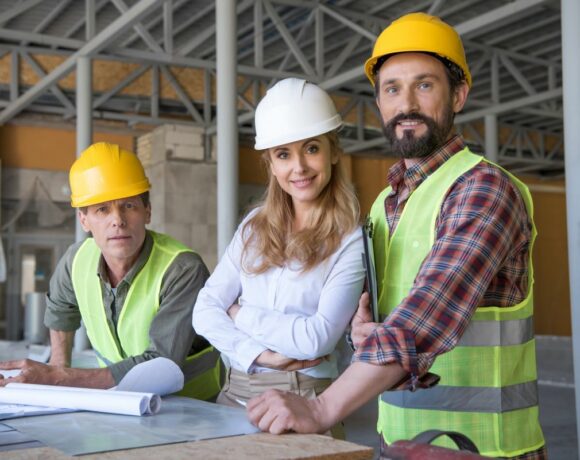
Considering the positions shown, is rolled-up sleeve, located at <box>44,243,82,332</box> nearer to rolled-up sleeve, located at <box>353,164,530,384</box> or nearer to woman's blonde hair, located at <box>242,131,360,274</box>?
woman's blonde hair, located at <box>242,131,360,274</box>

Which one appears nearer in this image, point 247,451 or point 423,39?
point 247,451

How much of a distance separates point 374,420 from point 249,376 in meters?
6.54

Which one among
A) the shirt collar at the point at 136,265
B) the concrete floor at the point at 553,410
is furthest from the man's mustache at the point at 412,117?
the concrete floor at the point at 553,410

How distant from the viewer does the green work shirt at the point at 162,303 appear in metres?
3.22

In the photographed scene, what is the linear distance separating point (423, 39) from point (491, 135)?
14.1 m

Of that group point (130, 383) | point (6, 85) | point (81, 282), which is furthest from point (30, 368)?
point (6, 85)

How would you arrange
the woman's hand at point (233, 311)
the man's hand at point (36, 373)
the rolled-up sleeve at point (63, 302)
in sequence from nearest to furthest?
1. the woman's hand at point (233, 311)
2. the man's hand at point (36, 373)
3. the rolled-up sleeve at point (63, 302)

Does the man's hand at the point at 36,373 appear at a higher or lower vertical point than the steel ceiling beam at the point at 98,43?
lower

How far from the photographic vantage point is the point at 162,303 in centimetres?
337

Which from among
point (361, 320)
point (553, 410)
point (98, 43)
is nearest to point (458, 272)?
point (361, 320)

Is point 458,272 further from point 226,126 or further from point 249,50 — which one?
point 249,50

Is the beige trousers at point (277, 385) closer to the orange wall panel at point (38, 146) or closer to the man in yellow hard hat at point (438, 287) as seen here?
the man in yellow hard hat at point (438, 287)

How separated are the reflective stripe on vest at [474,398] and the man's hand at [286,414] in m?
0.51

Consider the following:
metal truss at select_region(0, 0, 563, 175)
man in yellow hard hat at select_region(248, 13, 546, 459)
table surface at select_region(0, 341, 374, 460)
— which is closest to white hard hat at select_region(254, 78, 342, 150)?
man in yellow hard hat at select_region(248, 13, 546, 459)
